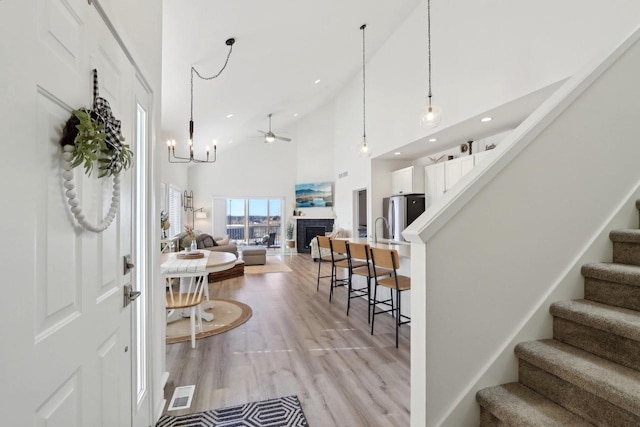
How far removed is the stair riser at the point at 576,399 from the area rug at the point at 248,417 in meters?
1.32

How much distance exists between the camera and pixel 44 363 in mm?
809

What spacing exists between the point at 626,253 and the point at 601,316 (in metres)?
0.55

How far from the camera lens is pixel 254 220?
10.6m

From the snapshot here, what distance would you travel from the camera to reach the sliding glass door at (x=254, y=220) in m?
10.5

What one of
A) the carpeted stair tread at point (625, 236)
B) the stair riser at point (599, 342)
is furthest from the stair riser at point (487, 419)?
the carpeted stair tread at point (625, 236)

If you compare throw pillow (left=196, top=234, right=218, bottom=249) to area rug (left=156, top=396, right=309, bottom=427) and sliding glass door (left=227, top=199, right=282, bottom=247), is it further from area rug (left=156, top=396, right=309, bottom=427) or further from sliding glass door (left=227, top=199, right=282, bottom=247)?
area rug (left=156, top=396, right=309, bottom=427)

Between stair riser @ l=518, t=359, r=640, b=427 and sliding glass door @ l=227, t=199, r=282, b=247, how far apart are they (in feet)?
30.8

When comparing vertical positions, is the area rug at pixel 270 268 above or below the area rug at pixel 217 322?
below

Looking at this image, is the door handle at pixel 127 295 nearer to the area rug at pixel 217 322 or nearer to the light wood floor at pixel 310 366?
the light wood floor at pixel 310 366

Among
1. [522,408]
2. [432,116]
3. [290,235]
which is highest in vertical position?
[432,116]

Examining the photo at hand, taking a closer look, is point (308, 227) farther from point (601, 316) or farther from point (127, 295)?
point (601, 316)

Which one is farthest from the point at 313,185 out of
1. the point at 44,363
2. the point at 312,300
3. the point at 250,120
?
the point at 44,363

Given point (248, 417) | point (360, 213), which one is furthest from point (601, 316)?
point (360, 213)

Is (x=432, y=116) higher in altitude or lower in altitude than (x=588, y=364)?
higher
